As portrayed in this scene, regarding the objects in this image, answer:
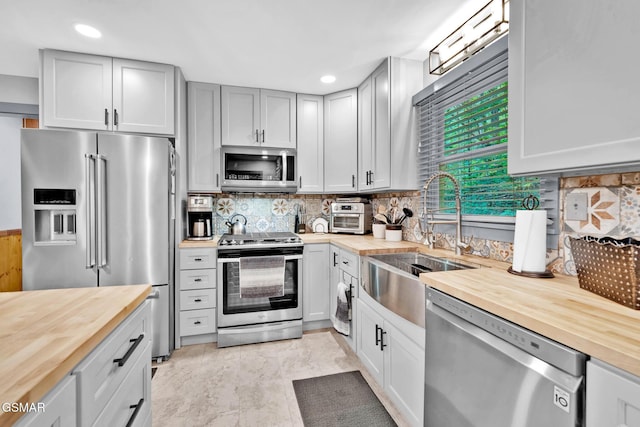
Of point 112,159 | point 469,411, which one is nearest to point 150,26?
point 112,159

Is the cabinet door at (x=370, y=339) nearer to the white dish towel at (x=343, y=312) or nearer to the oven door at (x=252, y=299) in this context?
the white dish towel at (x=343, y=312)

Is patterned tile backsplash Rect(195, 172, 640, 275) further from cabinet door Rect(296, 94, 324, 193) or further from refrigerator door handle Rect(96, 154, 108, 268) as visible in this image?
refrigerator door handle Rect(96, 154, 108, 268)

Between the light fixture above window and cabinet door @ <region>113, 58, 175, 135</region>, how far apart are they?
89.1 inches

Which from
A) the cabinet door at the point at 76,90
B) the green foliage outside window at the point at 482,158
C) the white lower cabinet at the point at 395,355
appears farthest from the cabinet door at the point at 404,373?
the cabinet door at the point at 76,90

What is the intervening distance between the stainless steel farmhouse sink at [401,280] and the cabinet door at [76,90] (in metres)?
2.52

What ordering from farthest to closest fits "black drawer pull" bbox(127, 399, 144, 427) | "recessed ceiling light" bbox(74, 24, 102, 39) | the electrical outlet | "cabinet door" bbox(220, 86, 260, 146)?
"cabinet door" bbox(220, 86, 260, 146), "recessed ceiling light" bbox(74, 24, 102, 39), the electrical outlet, "black drawer pull" bbox(127, 399, 144, 427)

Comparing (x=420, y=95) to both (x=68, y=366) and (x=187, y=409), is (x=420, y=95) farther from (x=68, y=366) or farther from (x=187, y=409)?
(x=187, y=409)

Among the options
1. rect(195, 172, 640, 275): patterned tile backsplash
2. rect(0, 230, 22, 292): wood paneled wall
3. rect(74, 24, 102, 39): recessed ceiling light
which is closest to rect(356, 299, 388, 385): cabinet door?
rect(195, 172, 640, 275): patterned tile backsplash

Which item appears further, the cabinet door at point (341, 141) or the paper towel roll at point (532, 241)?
the cabinet door at point (341, 141)

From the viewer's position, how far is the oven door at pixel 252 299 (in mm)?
2609

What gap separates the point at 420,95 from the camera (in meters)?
2.43

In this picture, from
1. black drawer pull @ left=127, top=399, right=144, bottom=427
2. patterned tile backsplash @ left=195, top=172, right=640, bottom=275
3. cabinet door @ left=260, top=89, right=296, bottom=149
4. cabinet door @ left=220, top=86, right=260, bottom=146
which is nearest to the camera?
black drawer pull @ left=127, top=399, right=144, bottom=427

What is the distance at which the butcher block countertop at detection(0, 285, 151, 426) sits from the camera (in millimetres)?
545

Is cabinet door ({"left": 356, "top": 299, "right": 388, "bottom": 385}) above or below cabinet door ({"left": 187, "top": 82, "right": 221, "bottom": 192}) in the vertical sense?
below
